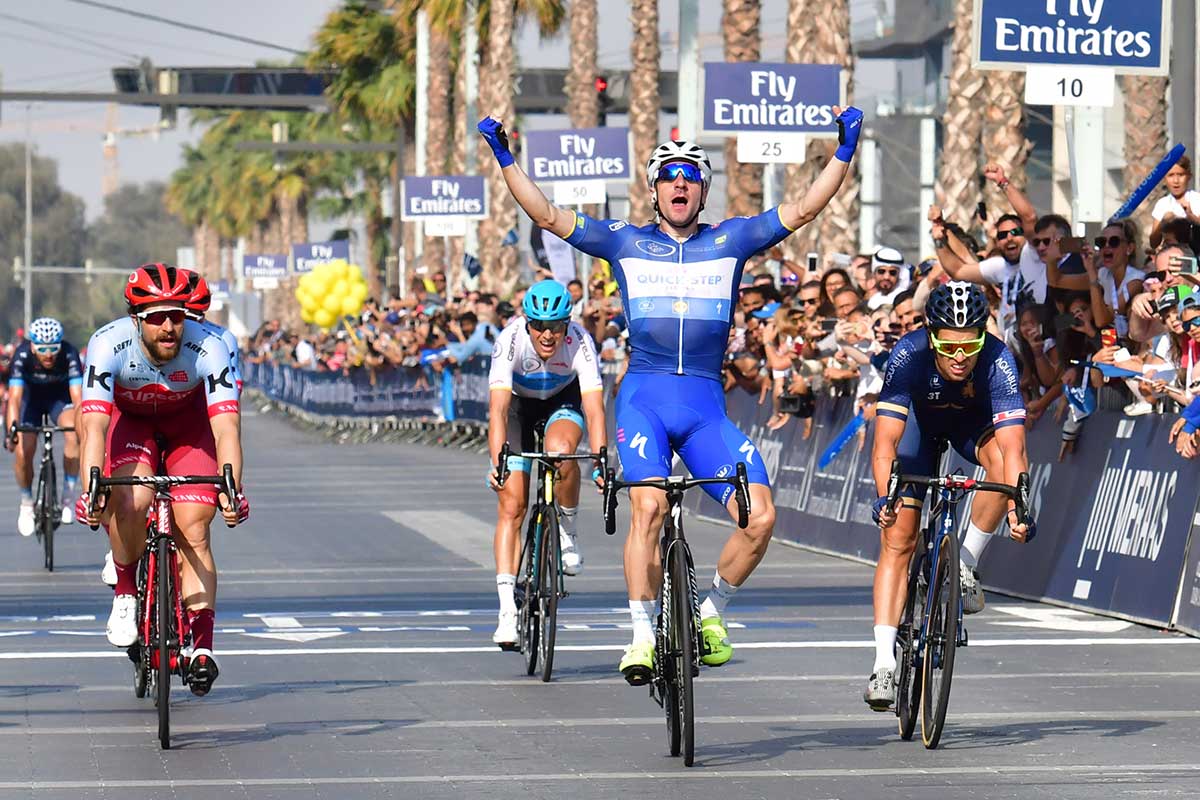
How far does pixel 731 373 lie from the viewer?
2419cm

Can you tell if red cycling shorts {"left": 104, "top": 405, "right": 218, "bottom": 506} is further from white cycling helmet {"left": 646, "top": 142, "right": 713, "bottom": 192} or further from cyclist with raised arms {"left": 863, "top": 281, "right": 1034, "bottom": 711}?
cyclist with raised arms {"left": 863, "top": 281, "right": 1034, "bottom": 711}

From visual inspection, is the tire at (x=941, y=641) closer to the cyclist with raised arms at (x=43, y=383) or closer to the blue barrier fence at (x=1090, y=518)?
the blue barrier fence at (x=1090, y=518)

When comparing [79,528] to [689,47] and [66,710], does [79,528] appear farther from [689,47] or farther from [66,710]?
[66,710]

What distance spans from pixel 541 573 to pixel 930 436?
277cm

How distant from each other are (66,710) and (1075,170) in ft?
31.9

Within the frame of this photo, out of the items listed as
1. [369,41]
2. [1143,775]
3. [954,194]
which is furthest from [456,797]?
[369,41]

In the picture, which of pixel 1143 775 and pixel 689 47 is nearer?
pixel 1143 775

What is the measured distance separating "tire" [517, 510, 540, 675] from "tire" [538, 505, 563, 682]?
4 centimetres

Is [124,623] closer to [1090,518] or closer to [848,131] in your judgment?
[848,131]

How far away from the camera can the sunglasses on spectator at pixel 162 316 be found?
10469 millimetres

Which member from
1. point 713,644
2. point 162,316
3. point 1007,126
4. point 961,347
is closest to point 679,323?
point 961,347

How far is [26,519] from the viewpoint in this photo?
70.7ft

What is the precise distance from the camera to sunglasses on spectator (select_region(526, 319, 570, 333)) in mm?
12844

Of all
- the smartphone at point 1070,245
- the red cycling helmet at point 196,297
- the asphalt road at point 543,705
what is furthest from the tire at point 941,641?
the smartphone at point 1070,245
